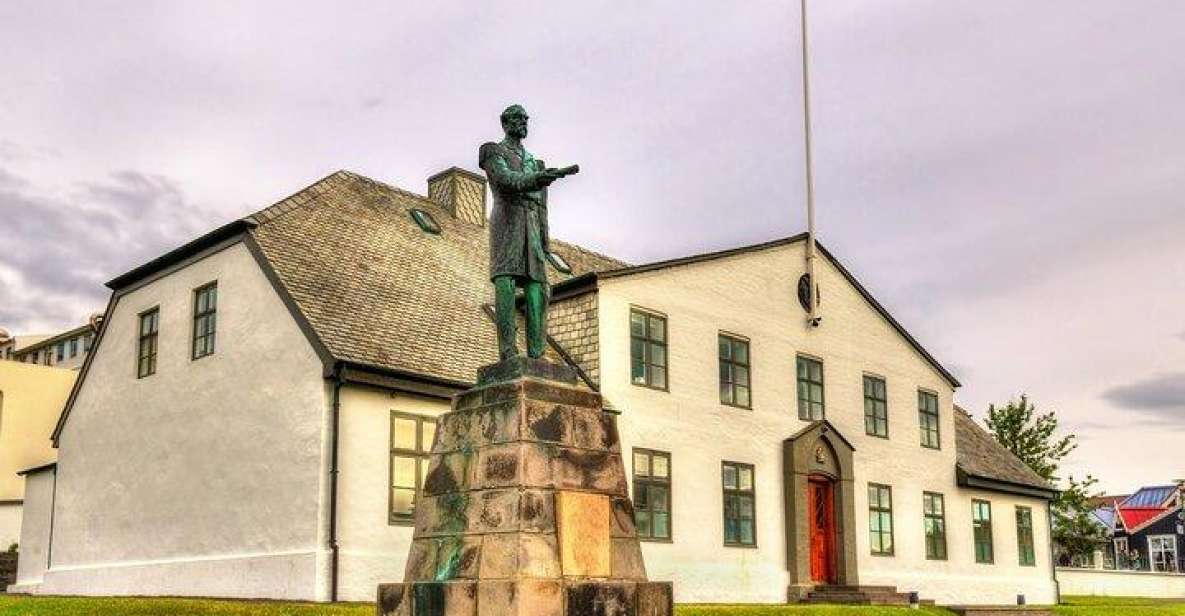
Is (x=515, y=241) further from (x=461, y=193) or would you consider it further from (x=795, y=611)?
(x=461, y=193)

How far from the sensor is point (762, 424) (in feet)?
81.9

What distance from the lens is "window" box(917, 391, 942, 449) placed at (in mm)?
29766

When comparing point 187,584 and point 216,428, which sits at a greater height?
point 216,428

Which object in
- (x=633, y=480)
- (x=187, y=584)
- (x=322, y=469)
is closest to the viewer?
(x=322, y=469)

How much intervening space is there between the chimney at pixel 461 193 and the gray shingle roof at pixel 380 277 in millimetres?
1080

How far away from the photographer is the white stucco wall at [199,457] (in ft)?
62.2

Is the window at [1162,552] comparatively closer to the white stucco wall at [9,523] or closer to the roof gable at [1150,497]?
the roof gable at [1150,497]

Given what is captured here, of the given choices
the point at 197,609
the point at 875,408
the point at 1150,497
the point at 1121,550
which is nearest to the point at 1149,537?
the point at 1121,550

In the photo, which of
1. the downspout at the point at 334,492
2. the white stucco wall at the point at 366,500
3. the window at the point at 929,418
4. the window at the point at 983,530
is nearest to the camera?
the downspout at the point at 334,492

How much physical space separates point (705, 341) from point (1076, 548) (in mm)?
Result: 28881

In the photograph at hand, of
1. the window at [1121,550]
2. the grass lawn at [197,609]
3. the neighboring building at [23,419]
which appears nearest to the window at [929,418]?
the grass lawn at [197,609]

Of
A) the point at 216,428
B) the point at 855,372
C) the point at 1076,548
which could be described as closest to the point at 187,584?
the point at 216,428

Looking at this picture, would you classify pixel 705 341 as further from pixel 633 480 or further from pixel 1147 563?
pixel 1147 563

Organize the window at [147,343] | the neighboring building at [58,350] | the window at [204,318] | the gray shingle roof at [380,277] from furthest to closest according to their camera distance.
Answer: the neighboring building at [58,350]
the window at [147,343]
the window at [204,318]
the gray shingle roof at [380,277]
